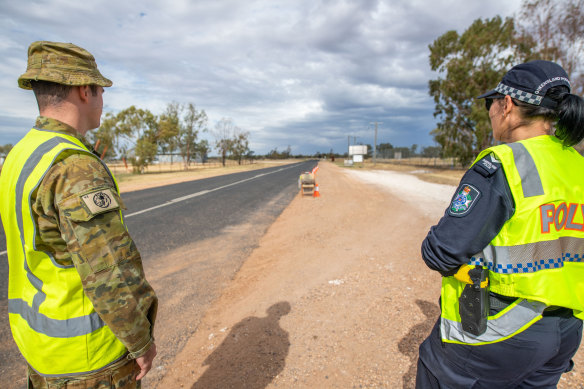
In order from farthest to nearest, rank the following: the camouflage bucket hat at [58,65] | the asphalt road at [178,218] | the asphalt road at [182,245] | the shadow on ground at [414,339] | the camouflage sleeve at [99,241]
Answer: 1. the asphalt road at [178,218]
2. the asphalt road at [182,245]
3. the shadow on ground at [414,339]
4. the camouflage bucket hat at [58,65]
5. the camouflage sleeve at [99,241]

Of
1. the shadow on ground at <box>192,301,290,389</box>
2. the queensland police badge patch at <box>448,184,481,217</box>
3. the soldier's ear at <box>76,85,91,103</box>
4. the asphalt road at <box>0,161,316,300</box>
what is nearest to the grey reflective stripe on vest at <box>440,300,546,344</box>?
the queensland police badge patch at <box>448,184,481,217</box>

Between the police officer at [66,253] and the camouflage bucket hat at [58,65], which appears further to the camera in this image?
the camouflage bucket hat at [58,65]

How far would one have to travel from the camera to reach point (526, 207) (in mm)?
1236

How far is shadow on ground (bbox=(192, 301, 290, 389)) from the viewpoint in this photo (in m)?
2.59

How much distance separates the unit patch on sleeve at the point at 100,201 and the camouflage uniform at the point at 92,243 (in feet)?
0.07

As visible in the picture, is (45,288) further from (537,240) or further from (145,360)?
(537,240)

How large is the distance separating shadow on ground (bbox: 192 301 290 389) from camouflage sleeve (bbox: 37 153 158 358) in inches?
59.6

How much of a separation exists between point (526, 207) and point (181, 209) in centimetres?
1046

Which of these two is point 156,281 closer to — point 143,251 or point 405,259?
point 143,251

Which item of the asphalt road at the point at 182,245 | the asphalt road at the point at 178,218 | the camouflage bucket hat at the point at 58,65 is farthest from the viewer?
the asphalt road at the point at 178,218

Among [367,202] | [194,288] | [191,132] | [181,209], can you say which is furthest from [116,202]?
[191,132]

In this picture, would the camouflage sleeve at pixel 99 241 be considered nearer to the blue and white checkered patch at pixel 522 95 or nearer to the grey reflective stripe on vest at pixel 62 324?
the grey reflective stripe on vest at pixel 62 324

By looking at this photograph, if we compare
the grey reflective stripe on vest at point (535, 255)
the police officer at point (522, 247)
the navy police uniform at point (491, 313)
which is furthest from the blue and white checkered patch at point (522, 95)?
the grey reflective stripe on vest at point (535, 255)

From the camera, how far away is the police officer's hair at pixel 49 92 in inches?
54.8
